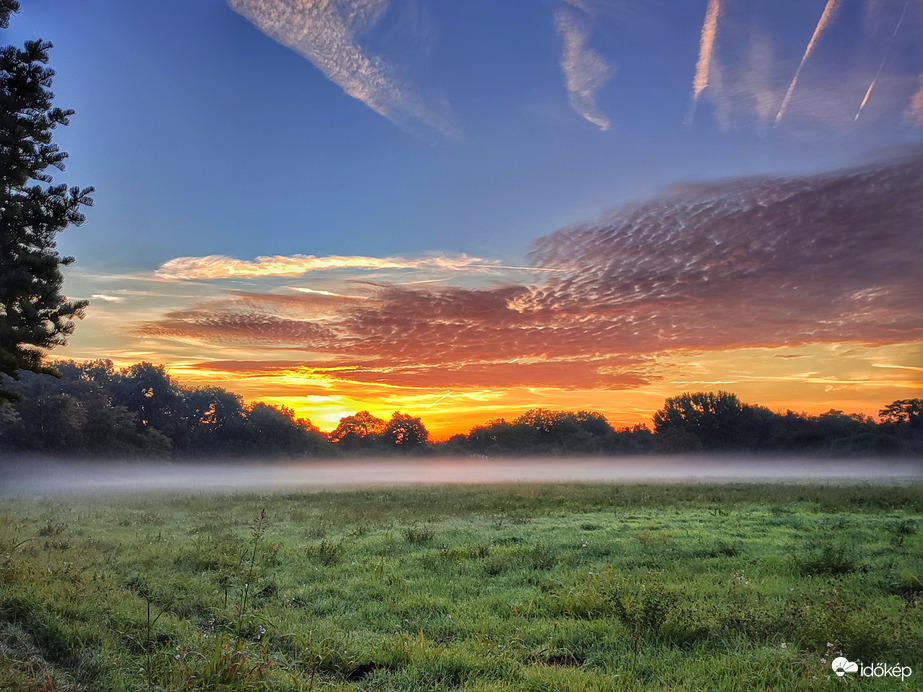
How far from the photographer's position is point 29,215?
1281 centimetres

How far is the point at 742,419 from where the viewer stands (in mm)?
93312

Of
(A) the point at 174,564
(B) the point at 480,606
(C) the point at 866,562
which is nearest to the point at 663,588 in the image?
(B) the point at 480,606

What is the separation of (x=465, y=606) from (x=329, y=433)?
115m

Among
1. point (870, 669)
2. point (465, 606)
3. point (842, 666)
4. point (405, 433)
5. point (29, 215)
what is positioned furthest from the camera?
point (405, 433)

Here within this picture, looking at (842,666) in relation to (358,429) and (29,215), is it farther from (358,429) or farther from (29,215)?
(358,429)

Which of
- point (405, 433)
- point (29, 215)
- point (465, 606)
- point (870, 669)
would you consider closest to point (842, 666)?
point (870, 669)

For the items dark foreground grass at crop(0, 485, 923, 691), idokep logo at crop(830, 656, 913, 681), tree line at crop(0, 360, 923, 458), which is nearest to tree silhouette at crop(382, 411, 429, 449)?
tree line at crop(0, 360, 923, 458)

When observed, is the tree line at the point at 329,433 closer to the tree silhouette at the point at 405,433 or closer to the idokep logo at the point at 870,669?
the tree silhouette at the point at 405,433

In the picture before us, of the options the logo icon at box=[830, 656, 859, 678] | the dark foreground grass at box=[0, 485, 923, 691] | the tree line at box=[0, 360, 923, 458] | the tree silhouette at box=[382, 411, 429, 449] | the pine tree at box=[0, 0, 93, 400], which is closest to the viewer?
the logo icon at box=[830, 656, 859, 678]

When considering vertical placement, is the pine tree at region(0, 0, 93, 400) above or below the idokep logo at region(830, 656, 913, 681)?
above

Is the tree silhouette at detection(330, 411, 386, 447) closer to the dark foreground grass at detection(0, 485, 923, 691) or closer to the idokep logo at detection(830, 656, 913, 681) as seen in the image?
the dark foreground grass at detection(0, 485, 923, 691)

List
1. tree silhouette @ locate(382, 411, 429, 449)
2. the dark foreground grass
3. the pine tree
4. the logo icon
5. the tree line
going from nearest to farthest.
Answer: the logo icon < the dark foreground grass < the pine tree < the tree line < tree silhouette @ locate(382, 411, 429, 449)

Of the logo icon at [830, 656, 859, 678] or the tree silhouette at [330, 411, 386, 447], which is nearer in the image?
the logo icon at [830, 656, 859, 678]

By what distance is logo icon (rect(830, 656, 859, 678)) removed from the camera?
6.23m
